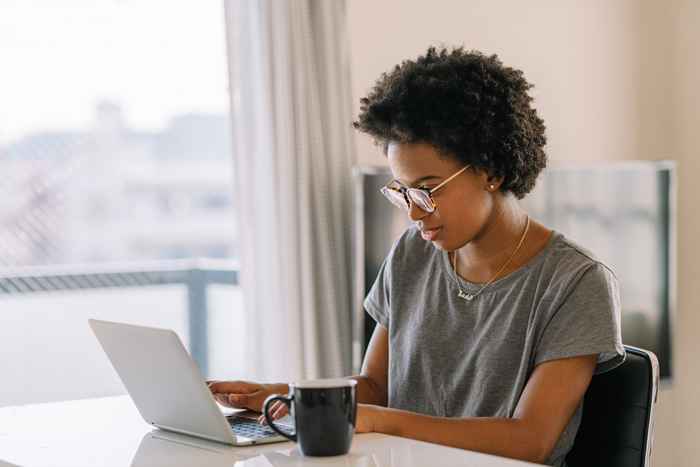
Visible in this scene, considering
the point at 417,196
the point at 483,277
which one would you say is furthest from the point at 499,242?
the point at 417,196

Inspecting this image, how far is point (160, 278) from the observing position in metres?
3.31

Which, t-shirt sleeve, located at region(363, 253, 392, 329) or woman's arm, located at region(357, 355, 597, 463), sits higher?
t-shirt sleeve, located at region(363, 253, 392, 329)

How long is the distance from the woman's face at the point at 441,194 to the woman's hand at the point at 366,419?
1.25 feet

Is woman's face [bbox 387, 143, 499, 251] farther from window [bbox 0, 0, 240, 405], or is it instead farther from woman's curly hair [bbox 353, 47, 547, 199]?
window [bbox 0, 0, 240, 405]

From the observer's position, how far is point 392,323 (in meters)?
2.01

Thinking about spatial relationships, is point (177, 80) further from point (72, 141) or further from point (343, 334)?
point (343, 334)

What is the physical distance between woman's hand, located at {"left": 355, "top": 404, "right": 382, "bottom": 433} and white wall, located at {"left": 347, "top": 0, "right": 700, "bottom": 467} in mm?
2225

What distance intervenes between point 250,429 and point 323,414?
27cm

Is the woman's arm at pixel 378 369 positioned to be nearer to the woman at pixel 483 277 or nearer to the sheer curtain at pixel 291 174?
the woman at pixel 483 277

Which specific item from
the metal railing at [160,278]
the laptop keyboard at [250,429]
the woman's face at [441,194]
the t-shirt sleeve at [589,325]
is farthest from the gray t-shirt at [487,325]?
the metal railing at [160,278]

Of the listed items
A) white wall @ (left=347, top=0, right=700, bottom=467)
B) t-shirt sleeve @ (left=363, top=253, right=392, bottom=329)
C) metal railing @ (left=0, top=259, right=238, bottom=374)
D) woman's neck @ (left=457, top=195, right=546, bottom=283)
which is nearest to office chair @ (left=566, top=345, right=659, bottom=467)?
woman's neck @ (left=457, top=195, right=546, bottom=283)

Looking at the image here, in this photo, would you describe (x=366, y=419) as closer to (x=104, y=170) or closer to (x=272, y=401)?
(x=272, y=401)

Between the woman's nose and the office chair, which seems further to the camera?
the woman's nose

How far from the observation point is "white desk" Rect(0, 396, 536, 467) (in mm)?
1315
